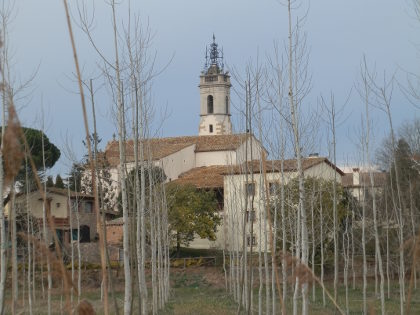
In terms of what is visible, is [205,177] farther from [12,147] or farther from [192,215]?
[12,147]

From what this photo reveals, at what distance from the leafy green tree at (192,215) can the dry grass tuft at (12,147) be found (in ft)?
126

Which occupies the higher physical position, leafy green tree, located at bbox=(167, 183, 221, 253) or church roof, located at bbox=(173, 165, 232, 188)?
church roof, located at bbox=(173, 165, 232, 188)

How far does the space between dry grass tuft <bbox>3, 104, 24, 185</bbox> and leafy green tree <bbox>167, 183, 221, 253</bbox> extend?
38.3 metres

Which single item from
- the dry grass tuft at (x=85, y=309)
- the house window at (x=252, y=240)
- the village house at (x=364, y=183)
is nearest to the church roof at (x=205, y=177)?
the village house at (x=364, y=183)

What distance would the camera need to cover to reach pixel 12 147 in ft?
7.41

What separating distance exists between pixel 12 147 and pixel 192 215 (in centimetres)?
3950

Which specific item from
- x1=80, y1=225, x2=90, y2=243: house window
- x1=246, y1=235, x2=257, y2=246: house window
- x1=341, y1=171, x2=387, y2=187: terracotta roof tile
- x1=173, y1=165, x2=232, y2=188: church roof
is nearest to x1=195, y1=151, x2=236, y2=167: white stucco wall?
x1=173, y1=165, x2=232, y2=188: church roof

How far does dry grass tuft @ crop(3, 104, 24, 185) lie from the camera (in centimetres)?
224

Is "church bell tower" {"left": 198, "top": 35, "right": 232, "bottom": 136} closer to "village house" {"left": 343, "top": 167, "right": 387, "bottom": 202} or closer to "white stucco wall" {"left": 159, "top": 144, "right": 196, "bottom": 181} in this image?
"white stucco wall" {"left": 159, "top": 144, "right": 196, "bottom": 181}

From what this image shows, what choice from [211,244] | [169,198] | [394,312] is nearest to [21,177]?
[169,198]

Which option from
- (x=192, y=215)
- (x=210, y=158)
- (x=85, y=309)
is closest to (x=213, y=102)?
(x=210, y=158)

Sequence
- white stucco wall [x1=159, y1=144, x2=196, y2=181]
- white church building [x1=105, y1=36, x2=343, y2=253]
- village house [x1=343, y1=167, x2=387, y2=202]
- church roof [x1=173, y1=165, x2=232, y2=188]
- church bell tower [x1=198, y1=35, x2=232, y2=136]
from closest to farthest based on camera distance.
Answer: village house [x1=343, y1=167, x2=387, y2=202] < white church building [x1=105, y1=36, x2=343, y2=253] < church roof [x1=173, y1=165, x2=232, y2=188] < white stucco wall [x1=159, y1=144, x2=196, y2=181] < church bell tower [x1=198, y1=35, x2=232, y2=136]

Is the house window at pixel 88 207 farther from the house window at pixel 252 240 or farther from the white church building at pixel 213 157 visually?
the house window at pixel 252 240

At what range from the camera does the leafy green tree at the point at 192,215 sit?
41094 millimetres
